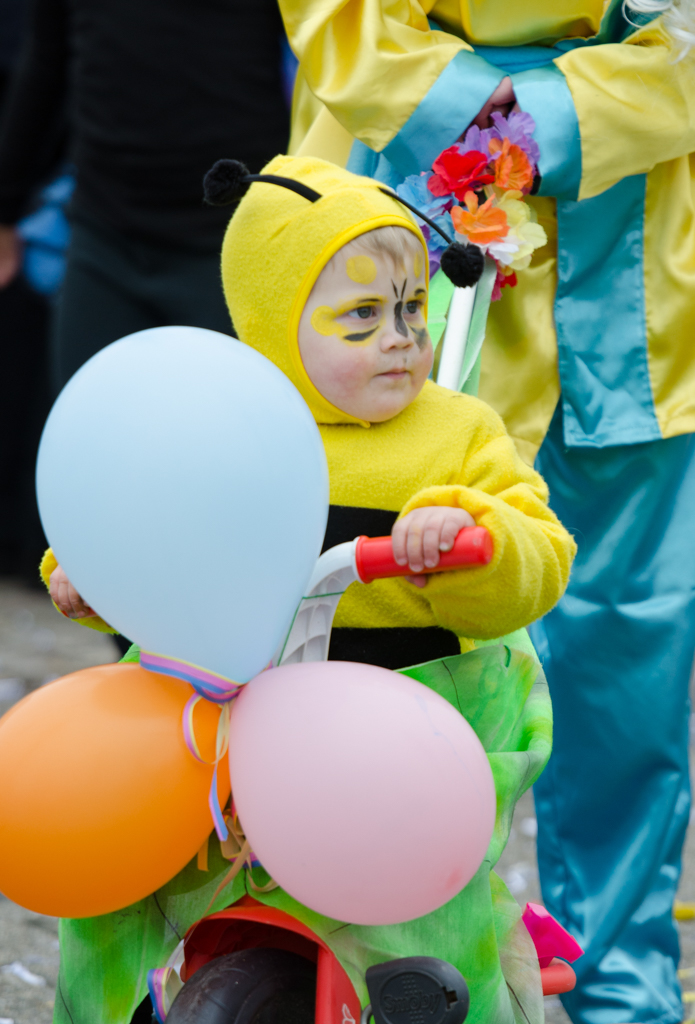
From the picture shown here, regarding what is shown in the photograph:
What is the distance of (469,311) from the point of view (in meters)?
1.54

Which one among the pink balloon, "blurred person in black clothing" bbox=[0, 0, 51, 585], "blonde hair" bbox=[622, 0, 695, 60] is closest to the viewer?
the pink balloon

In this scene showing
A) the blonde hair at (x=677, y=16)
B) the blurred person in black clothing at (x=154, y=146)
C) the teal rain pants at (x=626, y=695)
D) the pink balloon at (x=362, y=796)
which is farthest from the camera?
the blurred person in black clothing at (x=154, y=146)

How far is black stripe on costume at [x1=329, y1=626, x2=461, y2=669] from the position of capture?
4.31ft

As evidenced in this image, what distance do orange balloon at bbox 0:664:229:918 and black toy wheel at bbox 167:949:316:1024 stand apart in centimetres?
13

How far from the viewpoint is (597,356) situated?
1809 mm

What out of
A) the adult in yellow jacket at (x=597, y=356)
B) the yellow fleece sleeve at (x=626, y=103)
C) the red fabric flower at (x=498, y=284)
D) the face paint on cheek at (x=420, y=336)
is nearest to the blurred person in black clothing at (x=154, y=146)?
the adult in yellow jacket at (x=597, y=356)

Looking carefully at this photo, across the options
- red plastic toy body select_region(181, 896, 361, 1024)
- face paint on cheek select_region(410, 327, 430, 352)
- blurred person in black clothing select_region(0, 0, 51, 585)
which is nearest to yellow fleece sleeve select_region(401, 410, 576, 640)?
face paint on cheek select_region(410, 327, 430, 352)

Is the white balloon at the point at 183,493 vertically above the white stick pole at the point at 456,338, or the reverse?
the white balloon at the point at 183,493

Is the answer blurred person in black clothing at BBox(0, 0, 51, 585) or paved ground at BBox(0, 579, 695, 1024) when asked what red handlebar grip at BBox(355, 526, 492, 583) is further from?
blurred person in black clothing at BBox(0, 0, 51, 585)

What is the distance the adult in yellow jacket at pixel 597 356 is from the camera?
5.40ft

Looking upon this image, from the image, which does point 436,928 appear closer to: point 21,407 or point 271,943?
point 271,943

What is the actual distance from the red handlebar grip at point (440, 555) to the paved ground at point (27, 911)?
1.06 metres

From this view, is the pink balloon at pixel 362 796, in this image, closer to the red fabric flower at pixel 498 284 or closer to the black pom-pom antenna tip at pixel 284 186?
the black pom-pom antenna tip at pixel 284 186

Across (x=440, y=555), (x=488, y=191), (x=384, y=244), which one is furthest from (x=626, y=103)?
(x=440, y=555)
